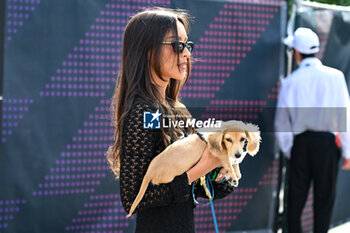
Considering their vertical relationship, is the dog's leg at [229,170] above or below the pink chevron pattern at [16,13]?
below

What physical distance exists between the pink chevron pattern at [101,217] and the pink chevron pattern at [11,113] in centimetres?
91

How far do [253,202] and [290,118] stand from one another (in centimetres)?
92

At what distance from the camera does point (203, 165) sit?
2.02 metres

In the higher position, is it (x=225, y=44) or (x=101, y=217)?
(x=225, y=44)

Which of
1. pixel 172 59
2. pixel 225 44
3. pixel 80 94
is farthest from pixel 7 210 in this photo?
pixel 172 59

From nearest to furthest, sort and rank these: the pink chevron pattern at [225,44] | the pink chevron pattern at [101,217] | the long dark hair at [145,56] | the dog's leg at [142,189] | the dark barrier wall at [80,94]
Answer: the dog's leg at [142,189] < the long dark hair at [145,56] < the dark barrier wall at [80,94] < the pink chevron pattern at [101,217] < the pink chevron pattern at [225,44]

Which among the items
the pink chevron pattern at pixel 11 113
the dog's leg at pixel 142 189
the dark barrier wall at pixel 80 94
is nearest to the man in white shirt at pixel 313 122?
the dark barrier wall at pixel 80 94

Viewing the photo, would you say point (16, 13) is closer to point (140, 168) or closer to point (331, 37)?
point (140, 168)

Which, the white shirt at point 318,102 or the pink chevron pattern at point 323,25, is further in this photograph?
the pink chevron pattern at point 323,25

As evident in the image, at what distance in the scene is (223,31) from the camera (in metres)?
4.66

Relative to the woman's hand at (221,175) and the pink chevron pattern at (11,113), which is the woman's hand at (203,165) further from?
the pink chevron pattern at (11,113)

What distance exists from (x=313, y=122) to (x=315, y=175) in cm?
51

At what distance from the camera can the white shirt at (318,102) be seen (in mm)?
4602

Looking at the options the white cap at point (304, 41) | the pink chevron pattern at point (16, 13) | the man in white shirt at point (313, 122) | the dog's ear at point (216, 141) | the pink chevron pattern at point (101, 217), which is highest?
the pink chevron pattern at point (16, 13)
